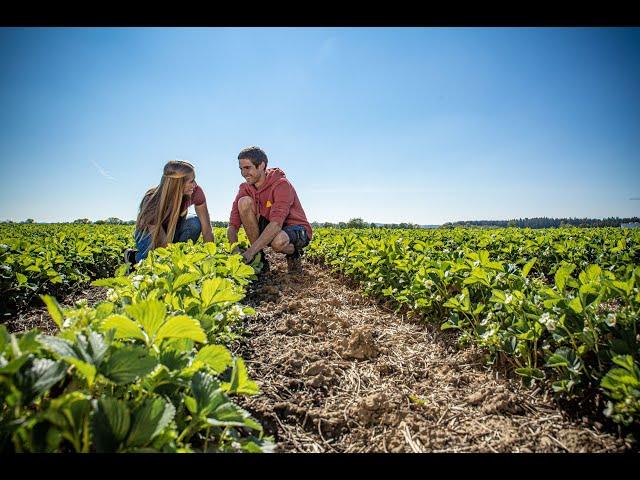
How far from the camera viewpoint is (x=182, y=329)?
0.86 meters

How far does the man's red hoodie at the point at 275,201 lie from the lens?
4.16 metres

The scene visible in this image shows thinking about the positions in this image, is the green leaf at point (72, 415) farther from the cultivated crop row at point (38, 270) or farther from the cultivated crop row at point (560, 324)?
the cultivated crop row at point (38, 270)

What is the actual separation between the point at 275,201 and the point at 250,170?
511 mm

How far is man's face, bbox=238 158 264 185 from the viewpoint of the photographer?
A: 4199 millimetres

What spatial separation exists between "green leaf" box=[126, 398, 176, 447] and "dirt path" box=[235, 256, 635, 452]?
2.53 ft

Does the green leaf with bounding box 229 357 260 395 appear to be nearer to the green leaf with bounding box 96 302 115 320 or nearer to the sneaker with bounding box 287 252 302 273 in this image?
the green leaf with bounding box 96 302 115 320

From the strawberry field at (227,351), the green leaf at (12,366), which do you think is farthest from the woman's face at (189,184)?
the green leaf at (12,366)

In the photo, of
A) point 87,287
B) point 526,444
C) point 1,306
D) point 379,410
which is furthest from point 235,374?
point 87,287

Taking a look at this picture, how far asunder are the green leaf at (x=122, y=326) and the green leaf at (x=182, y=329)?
0.20 ft

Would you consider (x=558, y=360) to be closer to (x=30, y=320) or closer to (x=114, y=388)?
(x=114, y=388)
